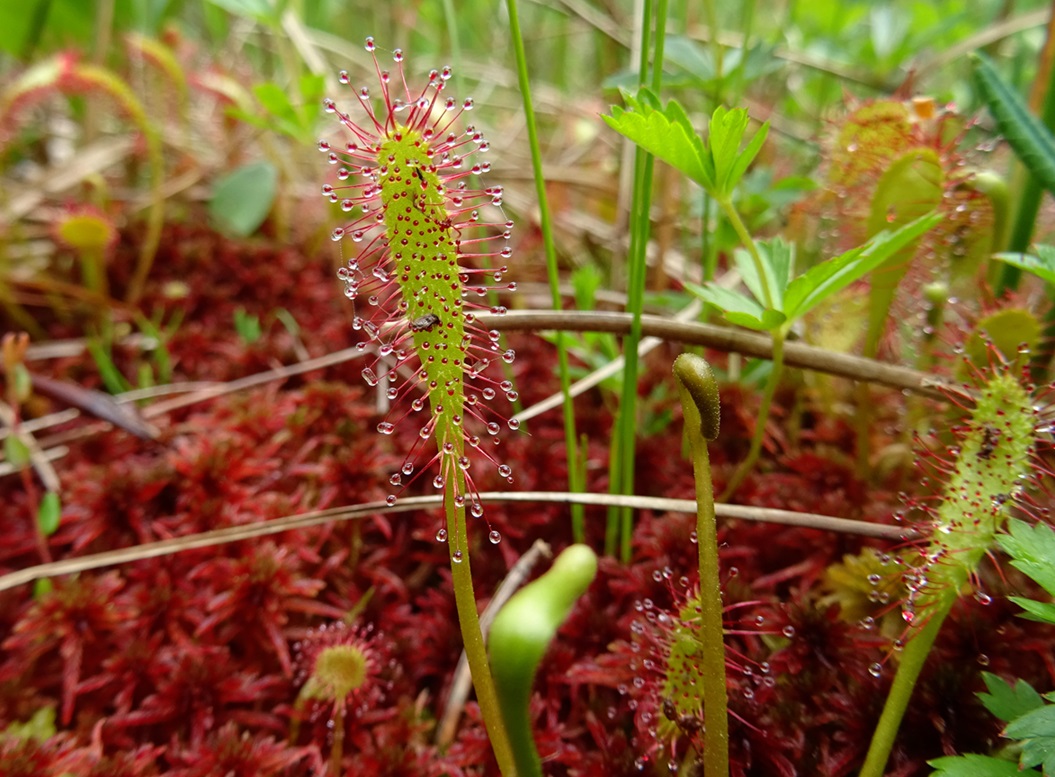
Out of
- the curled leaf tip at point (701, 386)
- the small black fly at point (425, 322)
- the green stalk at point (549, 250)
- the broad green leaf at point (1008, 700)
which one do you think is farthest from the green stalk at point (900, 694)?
the small black fly at point (425, 322)

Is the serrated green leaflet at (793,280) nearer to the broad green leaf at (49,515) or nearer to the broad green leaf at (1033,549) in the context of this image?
the broad green leaf at (1033,549)

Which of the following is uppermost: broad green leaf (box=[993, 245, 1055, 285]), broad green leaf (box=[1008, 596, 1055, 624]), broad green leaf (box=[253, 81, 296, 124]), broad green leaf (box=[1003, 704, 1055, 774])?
broad green leaf (box=[253, 81, 296, 124])

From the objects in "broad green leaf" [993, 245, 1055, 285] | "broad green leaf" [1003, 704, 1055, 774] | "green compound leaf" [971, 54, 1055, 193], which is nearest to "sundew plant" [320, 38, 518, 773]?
"broad green leaf" [1003, 704, 1055, 774]

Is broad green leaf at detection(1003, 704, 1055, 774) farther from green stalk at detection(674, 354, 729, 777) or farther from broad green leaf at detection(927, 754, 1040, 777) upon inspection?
green stalk at detection(674, 354, 729, 777)

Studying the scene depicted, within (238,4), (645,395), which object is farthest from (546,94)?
(645,395)

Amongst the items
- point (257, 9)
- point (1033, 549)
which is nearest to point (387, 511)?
point (1033, 549)

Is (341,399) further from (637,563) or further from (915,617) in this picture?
(915,617)
